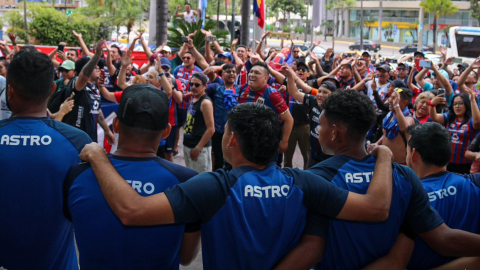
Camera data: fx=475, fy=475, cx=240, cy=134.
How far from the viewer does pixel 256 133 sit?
235cm

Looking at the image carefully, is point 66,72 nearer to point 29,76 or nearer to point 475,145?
point 29,76

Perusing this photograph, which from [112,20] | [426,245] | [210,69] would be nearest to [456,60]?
[210,69]

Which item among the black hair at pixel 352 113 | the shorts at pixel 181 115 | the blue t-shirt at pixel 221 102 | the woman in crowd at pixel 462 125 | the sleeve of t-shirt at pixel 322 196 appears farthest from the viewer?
the shorts at pixel 181 115

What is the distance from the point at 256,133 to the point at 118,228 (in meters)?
0.79

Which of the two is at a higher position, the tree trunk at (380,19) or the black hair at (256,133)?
the tree trunk at (380,19)

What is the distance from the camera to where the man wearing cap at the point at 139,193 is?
218 cm

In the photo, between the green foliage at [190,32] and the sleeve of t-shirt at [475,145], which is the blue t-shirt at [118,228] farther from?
the green foliage at [190,32]

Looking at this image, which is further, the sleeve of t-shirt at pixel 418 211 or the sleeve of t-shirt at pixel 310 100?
the sleeve of t-shirt at pixel 310 100

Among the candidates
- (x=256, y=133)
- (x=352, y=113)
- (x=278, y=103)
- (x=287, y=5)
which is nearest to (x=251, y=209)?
(x=256, y=133)

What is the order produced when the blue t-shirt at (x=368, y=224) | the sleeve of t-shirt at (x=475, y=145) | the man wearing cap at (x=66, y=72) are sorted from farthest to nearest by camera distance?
the man wearing cap at (x=66, y=72), the sleeve of t-shirt at (x=475, y=145), the blue t-shirt at (x=368, y=224)

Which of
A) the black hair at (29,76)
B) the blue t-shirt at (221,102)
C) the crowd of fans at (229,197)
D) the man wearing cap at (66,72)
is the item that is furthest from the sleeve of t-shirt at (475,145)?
the man wearing cap at (66,72)

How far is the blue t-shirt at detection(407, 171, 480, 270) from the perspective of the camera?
2760 millimetres

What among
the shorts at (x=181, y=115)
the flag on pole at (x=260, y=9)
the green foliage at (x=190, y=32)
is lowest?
the shorts at (x=181, y=115)

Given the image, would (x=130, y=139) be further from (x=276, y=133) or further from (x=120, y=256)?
(x=276, y=133)
